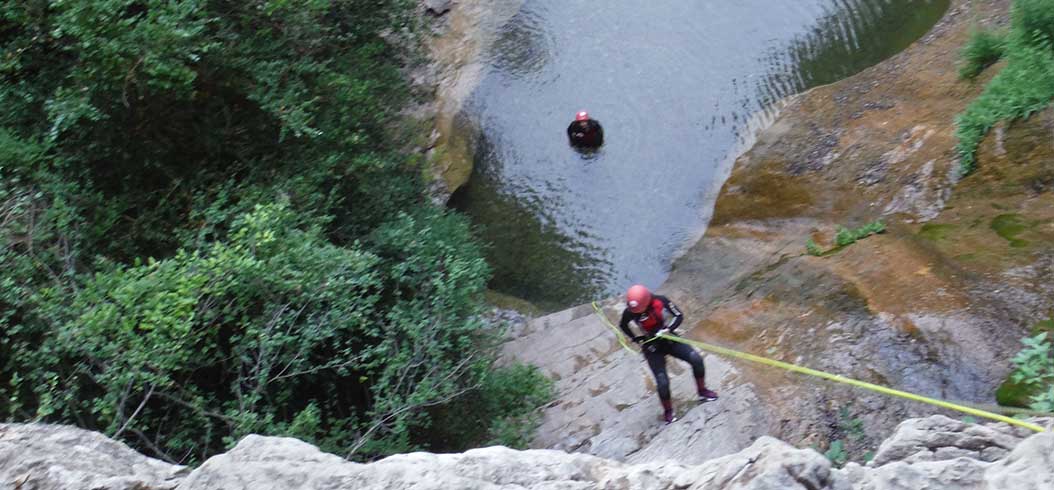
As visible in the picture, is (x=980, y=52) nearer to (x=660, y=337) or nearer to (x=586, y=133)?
(x=586, y=133)

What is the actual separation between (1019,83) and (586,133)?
6.44 meters

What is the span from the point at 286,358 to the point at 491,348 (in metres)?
2.54

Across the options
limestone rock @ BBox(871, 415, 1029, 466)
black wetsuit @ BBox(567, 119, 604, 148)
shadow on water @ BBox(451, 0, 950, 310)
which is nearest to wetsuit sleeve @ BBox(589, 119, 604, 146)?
black wetsuit @ BBox(567, 119, 604, 148)

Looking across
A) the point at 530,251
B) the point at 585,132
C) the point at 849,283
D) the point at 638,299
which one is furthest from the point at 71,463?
the point at 585,132

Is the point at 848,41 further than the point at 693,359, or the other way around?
the point at 848,41

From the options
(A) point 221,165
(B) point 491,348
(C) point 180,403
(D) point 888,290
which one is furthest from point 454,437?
(D) point 888,290

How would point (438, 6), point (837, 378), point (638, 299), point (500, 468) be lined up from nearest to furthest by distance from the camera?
point (500, 468) < point (837, 378) < point (638, 299) < point (438, 6)

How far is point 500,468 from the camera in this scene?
211 inches

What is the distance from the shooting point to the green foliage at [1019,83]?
9789 millimetres

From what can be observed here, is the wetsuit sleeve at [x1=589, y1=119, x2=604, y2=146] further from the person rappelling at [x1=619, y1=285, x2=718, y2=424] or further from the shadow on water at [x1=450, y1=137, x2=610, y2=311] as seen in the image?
the person rappelling at [x1=619, y1=285, x2=718, y2=424]

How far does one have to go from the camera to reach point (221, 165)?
10188 millimetres

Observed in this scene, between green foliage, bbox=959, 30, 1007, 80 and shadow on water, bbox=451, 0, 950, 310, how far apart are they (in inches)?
89.3

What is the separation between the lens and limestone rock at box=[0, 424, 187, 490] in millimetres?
5289

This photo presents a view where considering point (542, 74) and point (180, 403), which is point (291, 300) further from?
point (542, 74)
